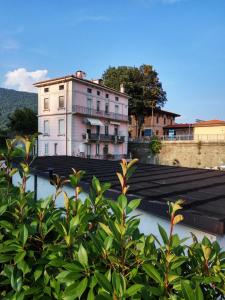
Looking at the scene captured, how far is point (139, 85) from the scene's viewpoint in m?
46.2

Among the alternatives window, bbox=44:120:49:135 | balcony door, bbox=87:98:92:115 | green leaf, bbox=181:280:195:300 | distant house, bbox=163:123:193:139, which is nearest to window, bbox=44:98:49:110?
window, bbox=44:120:49:135

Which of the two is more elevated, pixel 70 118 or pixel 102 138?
pixel 70 118

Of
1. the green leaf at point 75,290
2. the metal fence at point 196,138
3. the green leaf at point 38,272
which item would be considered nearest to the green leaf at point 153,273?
the green leaf at point 75,290

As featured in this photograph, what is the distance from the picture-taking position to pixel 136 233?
1583 millimetres

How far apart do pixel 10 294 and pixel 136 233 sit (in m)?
0.76

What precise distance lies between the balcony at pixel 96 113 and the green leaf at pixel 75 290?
3457cm

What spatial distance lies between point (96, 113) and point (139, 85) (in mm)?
11901

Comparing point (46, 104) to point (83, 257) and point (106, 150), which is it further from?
point (83, 257)

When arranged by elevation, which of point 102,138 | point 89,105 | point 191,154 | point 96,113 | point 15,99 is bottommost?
point 191,154

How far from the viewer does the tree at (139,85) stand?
45.9 meters

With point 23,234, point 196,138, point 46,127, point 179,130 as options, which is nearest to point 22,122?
point 46,127

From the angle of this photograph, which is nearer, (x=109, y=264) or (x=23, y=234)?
(x=109, y=264)

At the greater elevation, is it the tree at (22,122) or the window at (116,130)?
the tree at (22,122)

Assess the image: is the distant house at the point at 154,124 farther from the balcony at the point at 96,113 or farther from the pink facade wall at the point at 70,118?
the pink facade wall at the point at 70,118
